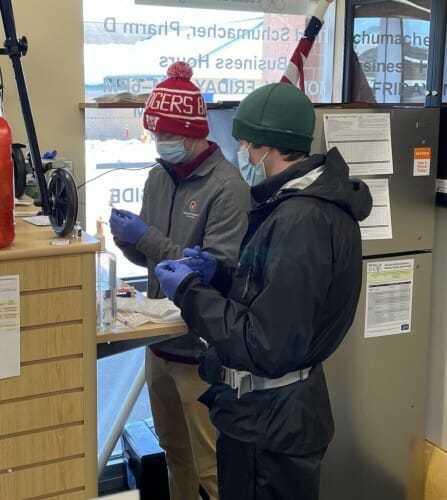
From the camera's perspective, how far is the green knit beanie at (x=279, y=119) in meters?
1.81

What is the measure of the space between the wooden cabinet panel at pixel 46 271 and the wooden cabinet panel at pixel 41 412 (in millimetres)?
257

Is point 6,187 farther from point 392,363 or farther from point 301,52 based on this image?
point 392,363

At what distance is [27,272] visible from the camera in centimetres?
154

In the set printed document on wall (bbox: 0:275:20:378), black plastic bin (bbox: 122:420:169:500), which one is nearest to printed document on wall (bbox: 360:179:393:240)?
black plastic bin (bbox: 122:420:169:500)

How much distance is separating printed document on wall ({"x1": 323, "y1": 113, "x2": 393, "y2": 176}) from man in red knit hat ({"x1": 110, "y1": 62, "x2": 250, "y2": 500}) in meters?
0.41

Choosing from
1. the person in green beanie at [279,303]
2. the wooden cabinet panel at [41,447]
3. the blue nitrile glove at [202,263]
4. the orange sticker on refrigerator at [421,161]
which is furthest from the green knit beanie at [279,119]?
the orange sticker on refrigerator at [421,161]

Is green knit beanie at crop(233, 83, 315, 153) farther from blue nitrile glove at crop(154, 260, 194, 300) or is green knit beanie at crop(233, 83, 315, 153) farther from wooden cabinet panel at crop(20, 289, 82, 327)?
wooden cabinet panel at crop(20, 289, 82, 327)

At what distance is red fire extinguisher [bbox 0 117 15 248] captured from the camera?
1.48m

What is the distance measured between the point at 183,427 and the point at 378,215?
1.03 meters

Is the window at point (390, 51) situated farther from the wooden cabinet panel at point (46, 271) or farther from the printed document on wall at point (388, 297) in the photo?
the wooden cabinet panel at point (46, 271)

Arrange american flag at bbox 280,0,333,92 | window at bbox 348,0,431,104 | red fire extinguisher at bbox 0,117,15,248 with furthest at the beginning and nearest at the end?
window at bbox 348,0,431,104 → american flag at bbox 280,0,333,92 → red fire extinguisher at bbox 0,117,15,248

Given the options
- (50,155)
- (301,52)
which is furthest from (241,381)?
(301,52)

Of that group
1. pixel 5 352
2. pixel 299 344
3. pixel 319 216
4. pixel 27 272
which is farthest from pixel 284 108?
pixel 5 352

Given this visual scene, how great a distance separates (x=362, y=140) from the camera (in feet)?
8.41
